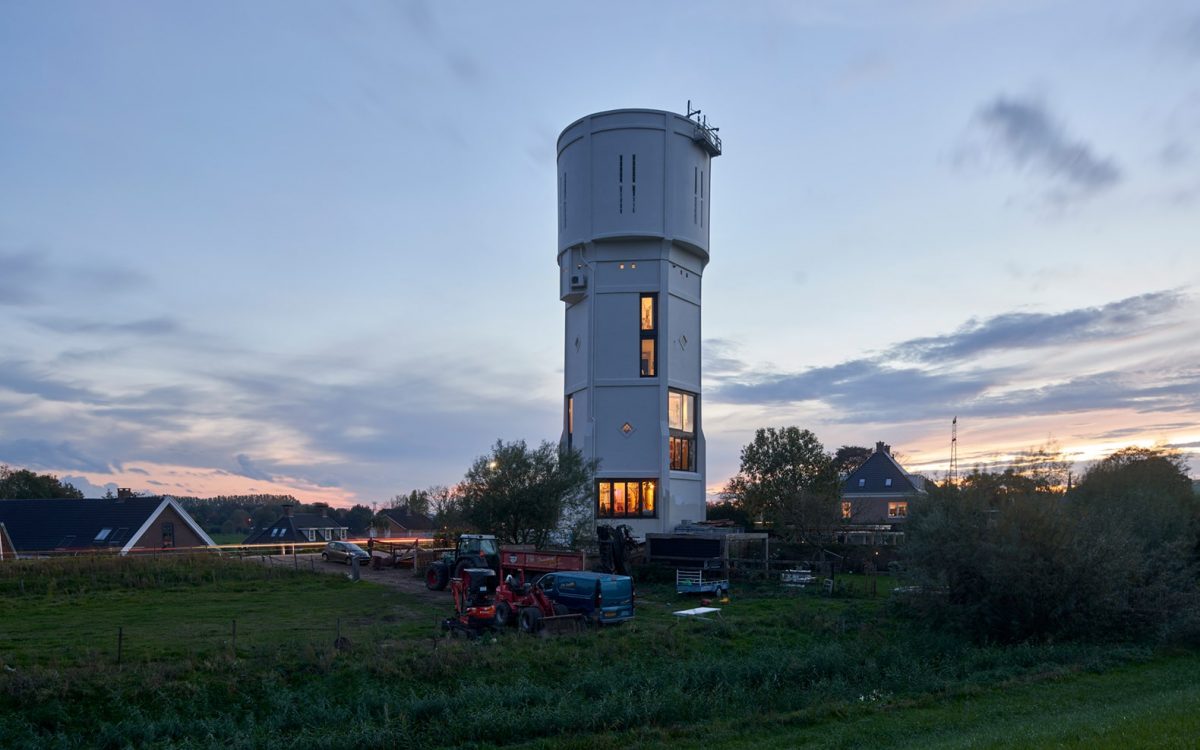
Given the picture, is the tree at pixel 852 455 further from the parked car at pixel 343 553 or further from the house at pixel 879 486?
the parked car at pixel 343 553

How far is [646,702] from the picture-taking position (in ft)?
61.0

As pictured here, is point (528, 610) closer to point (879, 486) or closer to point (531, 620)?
point (531, 620)

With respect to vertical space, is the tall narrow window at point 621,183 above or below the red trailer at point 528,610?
above

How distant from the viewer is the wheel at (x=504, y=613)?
2616 cm

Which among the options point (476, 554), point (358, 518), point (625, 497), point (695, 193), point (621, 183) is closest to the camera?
point (476, 554)

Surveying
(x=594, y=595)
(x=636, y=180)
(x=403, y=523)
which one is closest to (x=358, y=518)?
(x=403, y=523)

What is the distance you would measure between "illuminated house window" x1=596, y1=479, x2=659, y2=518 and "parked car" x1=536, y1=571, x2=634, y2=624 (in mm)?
30127

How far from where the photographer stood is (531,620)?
85.0 ft

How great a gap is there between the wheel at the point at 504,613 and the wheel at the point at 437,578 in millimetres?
10715

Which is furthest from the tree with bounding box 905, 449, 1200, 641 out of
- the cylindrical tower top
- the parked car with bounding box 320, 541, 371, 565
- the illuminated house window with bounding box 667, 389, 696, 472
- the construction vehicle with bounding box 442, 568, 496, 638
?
the cylindrical tower top

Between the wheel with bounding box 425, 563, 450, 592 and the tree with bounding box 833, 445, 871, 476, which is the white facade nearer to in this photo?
the wheel with bounding box 425, 563, 450, 592

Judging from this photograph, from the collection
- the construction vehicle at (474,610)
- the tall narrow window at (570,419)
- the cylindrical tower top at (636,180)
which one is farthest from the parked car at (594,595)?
the cylindrical tower top at (636,180)

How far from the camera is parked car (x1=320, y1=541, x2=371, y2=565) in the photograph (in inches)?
1853

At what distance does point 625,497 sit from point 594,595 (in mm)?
31656
